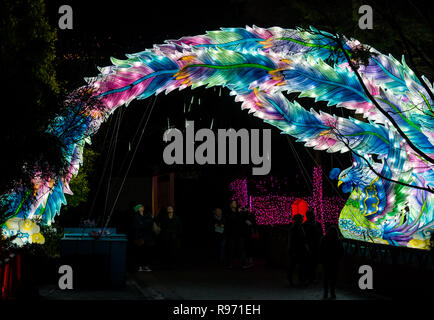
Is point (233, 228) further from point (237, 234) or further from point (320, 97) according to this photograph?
point (320, 97)

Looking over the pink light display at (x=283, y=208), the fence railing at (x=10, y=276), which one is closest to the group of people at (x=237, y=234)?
the pink light display at (x=283, y=208)

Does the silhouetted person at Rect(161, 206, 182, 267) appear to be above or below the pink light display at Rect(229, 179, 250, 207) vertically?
below

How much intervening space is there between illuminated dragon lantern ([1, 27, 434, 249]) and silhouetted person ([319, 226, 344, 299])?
128 inches

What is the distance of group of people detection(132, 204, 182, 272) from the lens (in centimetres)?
2094

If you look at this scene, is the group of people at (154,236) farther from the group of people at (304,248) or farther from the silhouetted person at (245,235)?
the group of people at (304,248)

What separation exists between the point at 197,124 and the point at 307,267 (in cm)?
1918

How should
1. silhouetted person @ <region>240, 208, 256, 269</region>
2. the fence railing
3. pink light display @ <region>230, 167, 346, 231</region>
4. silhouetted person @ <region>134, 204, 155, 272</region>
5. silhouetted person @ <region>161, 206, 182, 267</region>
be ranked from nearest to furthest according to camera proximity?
the fence railing → silhouetted person @ <region>134, 204, 155, 272</region> → silhouetted person @ <region>240, 208, 256, 269</region> → silhouetted person @ <region>161, 206, 182, 267</region> → pink light display @ <region>230, 167, 346, 231</region>

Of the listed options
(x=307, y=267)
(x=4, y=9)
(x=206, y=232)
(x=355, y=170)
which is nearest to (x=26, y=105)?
(x=4, y=9)

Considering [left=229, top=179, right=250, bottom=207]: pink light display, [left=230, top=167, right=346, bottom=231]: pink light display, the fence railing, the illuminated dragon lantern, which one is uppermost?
the illuminated dragon lantern

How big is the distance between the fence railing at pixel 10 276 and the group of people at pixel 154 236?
→ 7244 millimetres

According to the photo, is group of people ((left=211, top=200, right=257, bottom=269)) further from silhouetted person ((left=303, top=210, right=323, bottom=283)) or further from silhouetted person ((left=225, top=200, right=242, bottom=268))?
silhouetted person ((left=303, top=210, right=323, bottom=283))

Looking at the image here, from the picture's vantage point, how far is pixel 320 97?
19.6 meters

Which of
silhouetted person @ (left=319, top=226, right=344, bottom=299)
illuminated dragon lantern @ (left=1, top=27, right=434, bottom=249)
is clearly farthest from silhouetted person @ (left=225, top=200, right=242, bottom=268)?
silhouetted person @ (left=319, top=226, right=344, bottom=299)

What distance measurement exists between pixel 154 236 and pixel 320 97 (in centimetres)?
589
